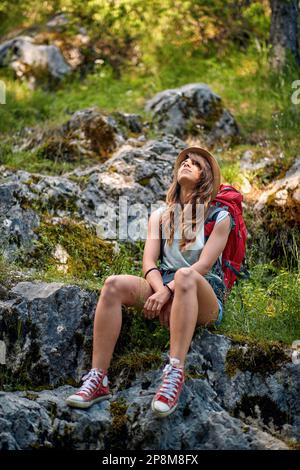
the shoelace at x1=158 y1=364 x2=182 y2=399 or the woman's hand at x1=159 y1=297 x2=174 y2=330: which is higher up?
the woman's hand at x1=159 y1=297 x2=174 y2=330

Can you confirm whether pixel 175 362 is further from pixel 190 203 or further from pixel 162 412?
pixel 190 203

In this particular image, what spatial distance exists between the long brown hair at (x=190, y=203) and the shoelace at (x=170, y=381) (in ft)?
3.34

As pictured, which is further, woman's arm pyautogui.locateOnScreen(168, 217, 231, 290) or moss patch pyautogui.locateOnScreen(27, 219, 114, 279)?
moss patch pyautogui.locateOnScreen(27, 219, 114, 279)

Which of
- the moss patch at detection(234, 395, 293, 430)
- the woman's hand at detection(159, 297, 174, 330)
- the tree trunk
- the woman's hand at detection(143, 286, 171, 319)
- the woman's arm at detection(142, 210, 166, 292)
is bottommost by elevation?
the moss patch at detection(234, 395, 293, 430)

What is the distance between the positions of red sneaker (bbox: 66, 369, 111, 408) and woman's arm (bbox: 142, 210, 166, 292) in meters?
0.69

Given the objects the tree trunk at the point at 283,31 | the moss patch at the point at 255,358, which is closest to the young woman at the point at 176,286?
the moss patch at the point at 255,358

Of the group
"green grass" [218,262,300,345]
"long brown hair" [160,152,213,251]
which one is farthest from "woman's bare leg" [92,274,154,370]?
"green grass" [218,262,300,345]

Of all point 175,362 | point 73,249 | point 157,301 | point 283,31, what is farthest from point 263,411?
point 283,31

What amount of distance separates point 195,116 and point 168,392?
17.7ft

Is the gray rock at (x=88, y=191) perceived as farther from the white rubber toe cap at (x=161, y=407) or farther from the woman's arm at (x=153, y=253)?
the white rubber toe cap at (x=161, y=407)

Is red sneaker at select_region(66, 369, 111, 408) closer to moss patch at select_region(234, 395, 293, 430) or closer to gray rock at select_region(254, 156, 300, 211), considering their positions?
moss patch at select_region(234, 395, 293, 430)

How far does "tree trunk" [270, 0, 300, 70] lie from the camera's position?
9.59 m

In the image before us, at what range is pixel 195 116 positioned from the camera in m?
8.43
